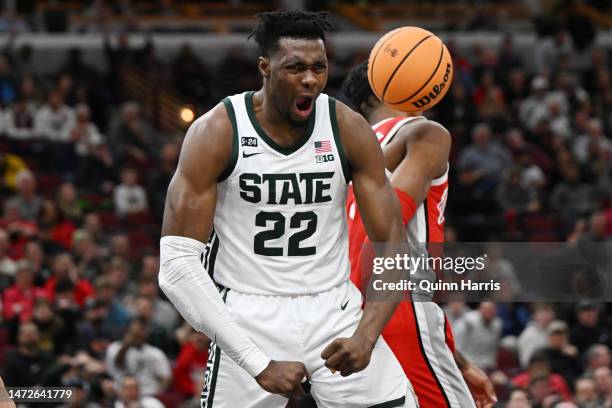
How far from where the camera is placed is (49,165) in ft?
54.7

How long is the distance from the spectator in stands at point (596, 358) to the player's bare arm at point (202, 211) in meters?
7.43

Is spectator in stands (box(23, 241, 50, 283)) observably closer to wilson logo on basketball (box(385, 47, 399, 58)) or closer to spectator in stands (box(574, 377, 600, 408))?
spectator in stands (box(574, 377, 600, 408))

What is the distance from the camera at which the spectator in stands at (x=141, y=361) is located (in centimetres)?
1161

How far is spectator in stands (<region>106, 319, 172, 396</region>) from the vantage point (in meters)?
11.6

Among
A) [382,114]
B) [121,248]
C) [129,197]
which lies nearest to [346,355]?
[382,114]

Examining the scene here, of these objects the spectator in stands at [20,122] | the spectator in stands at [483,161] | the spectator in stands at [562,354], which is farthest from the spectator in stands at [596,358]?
the spectator in stands at [20,122]

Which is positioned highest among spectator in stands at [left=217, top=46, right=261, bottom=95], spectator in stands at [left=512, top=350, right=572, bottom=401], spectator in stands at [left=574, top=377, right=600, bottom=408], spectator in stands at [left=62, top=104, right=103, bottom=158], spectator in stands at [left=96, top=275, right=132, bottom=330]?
spectator in stands at [left=217, top=46, right=261, bottom=95]

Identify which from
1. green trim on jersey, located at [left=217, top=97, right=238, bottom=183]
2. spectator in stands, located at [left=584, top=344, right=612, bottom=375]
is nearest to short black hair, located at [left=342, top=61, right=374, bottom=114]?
green trim on jersey, located at [left=217, top=97, right=238, bottom=183]

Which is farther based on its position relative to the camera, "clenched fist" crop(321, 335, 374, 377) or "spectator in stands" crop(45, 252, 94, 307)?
"spectator in stands" crop(45, 252, 94, 307)

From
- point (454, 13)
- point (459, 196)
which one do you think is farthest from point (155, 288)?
point (454, 13)

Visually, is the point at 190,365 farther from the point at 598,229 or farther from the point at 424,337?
the point at 424,337

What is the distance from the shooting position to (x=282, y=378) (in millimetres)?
4754

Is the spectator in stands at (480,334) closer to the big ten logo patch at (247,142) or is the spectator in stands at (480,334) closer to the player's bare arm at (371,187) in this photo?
the player's bare arm at (371,187)

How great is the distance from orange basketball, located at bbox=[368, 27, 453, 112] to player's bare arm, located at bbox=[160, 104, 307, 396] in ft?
4.39
